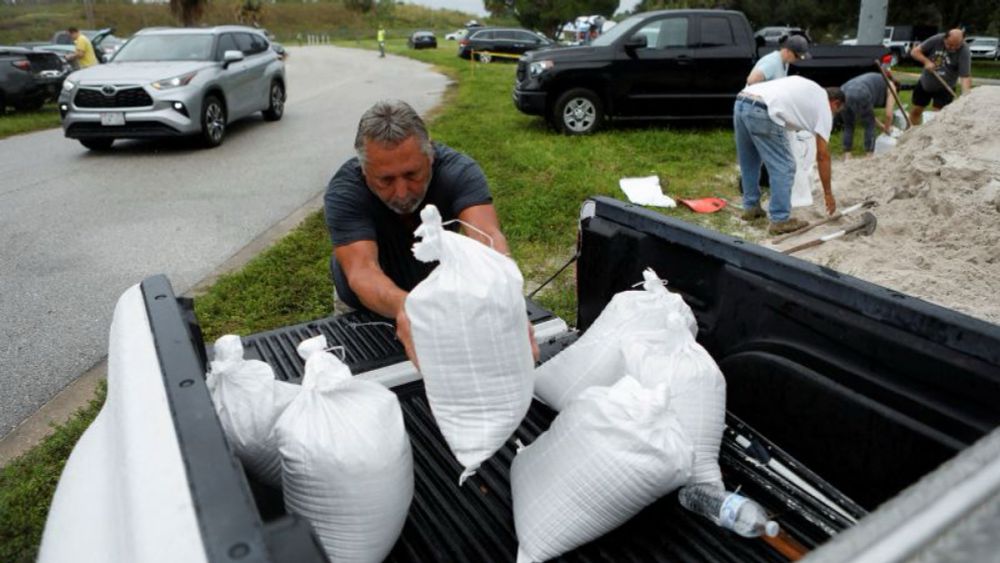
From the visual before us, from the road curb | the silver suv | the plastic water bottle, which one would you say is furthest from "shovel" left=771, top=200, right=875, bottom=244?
the silver suv

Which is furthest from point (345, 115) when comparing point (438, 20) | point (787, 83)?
point (438, 20)

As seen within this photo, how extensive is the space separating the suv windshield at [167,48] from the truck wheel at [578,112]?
536 centimetres

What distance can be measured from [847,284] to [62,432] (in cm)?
322

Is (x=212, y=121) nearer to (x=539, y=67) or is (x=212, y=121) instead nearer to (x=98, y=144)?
(x=98, y=144)

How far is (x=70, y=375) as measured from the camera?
3686mm

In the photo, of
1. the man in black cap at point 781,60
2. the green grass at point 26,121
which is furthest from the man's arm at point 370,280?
the green grass at point 26,121

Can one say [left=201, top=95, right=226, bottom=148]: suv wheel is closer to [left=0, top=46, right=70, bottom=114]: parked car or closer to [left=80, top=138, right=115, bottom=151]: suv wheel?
[left=80, top=138, right=115, bottom=151]: suv wheel

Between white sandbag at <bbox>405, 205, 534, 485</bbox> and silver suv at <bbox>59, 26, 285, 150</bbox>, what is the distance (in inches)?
354

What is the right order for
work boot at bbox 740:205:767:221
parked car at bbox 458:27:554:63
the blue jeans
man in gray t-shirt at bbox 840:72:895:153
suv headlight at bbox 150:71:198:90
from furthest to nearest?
1. parked car at bbox 458:27:554:63
2. suv headlight at bbox 150:71:198:90
3. man in gray t-shirt at bbox 840:72:895:153
4. work boot at bbox 740:205:767:221
5. the blue jeans

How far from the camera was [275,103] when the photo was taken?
41.1 feet

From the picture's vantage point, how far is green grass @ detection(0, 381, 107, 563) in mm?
2416

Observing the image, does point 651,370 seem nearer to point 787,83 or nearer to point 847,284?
point 847,284

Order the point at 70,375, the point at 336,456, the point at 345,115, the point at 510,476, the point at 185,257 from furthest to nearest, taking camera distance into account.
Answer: the point at 345,115 → the point at 185,257 → the point at 70,375 → the point at 510,476 → the point at 336,456

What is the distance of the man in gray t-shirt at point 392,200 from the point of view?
2459mm
